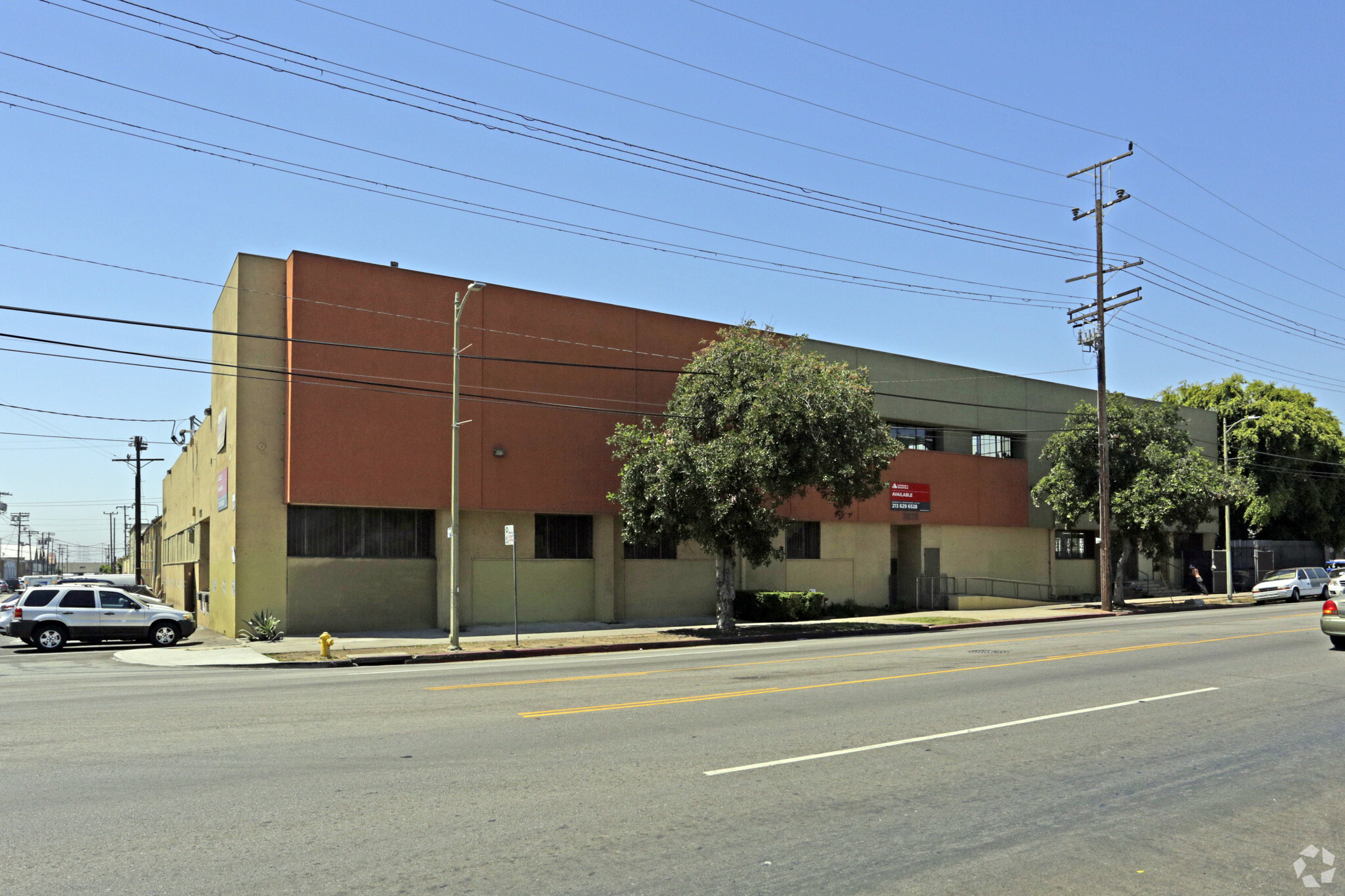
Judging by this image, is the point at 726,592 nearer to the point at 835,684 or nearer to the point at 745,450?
the point at 745,450

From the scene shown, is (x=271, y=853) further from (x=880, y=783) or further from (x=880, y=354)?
(x=880, y=354)

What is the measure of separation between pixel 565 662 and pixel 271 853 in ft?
43.9

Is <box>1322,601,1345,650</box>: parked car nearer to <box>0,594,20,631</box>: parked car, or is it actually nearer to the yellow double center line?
the yellow double center line

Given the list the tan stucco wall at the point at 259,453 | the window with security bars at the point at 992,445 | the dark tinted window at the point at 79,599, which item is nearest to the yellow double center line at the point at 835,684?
the tan stucco wall at the point at 259,453

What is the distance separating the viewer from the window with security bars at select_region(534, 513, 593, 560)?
29500 millimetres

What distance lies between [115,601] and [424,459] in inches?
344

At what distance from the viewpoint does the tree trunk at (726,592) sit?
2698 centimetres

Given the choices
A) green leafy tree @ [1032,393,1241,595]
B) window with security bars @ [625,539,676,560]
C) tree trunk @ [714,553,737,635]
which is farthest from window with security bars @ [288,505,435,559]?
green leafy tree @ [1032,393,1241,595]

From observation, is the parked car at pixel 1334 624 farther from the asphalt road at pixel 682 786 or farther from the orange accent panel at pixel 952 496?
the orange accent panel at pixel 952 496

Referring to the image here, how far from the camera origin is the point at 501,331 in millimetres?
28297

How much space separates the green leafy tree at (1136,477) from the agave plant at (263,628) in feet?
94.0

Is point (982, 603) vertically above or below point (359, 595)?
below

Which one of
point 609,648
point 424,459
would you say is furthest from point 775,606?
point 424,459

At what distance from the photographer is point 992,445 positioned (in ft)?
138
